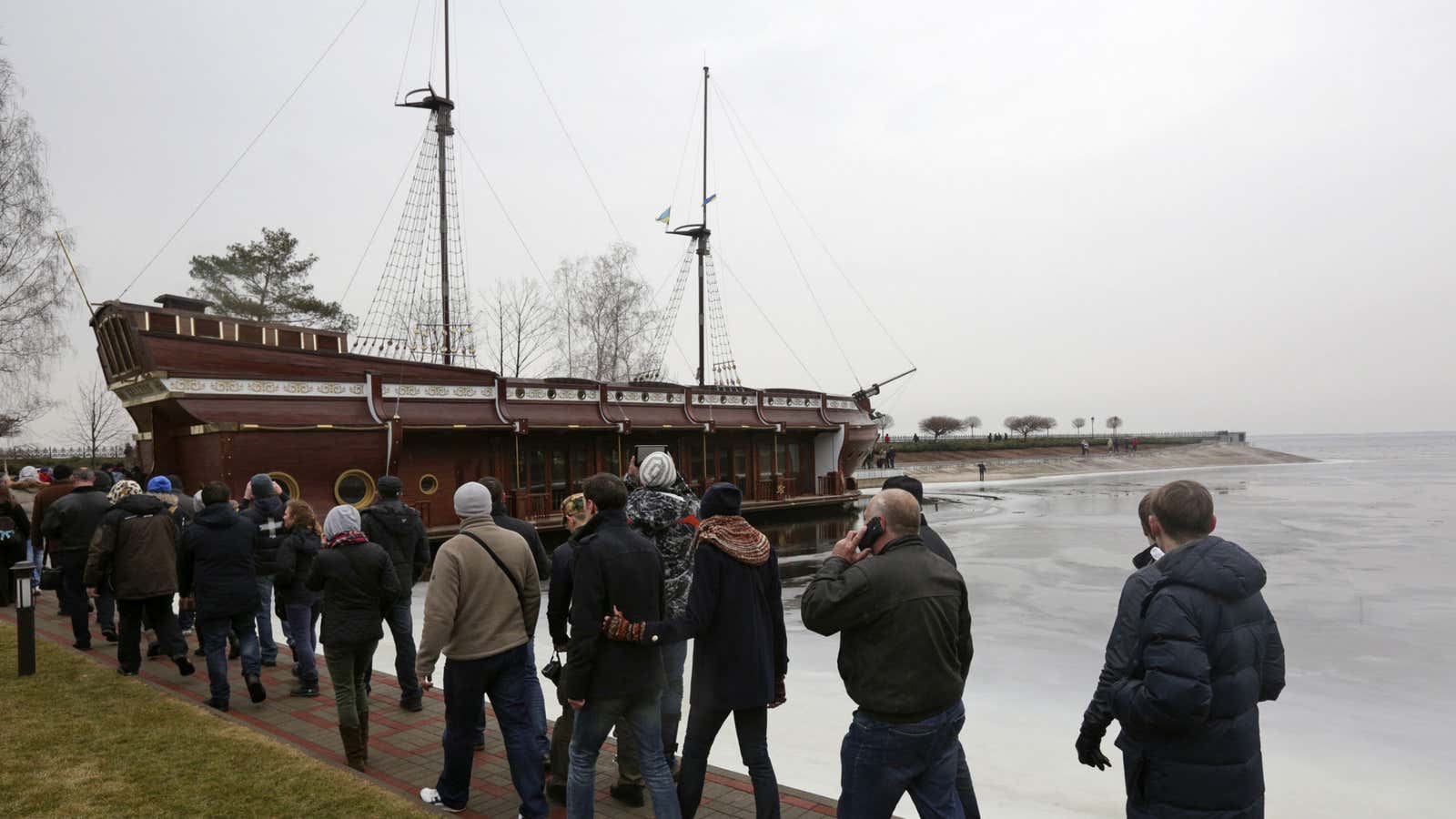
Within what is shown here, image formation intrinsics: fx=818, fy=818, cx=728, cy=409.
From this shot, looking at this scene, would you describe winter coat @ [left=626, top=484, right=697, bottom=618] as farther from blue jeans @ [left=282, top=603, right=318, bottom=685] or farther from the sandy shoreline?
the sandy shoreline

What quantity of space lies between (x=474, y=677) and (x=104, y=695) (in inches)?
156

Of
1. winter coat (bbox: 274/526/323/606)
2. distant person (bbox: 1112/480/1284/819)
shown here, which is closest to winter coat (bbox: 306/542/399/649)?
winter coat (bbox: 274/526/323/606)

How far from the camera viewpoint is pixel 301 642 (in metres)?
6.12

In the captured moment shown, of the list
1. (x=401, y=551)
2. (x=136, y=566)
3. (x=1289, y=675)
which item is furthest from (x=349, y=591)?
(x=1289, y=675)

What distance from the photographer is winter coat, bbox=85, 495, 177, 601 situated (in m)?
6.27

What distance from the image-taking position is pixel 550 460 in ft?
63.0

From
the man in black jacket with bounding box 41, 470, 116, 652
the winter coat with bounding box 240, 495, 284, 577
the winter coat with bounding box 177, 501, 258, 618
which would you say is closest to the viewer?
the winter coat with bounding box 177, 501, 258, 618

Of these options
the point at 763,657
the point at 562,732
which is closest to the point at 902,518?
the point at 763,657

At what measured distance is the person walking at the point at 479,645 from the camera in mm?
3963

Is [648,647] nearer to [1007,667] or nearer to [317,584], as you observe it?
[317,584]

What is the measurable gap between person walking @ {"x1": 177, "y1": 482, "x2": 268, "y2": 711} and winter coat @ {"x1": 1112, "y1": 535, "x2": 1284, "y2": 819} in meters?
5.59

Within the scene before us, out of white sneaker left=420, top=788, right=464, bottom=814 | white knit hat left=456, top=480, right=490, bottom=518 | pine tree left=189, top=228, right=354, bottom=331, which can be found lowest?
white sneaker left=420, top=788, right=464, bottom=814

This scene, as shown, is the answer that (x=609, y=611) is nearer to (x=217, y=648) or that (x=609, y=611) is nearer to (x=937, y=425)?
(x=217, y=648)

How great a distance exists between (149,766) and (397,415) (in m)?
11.6
